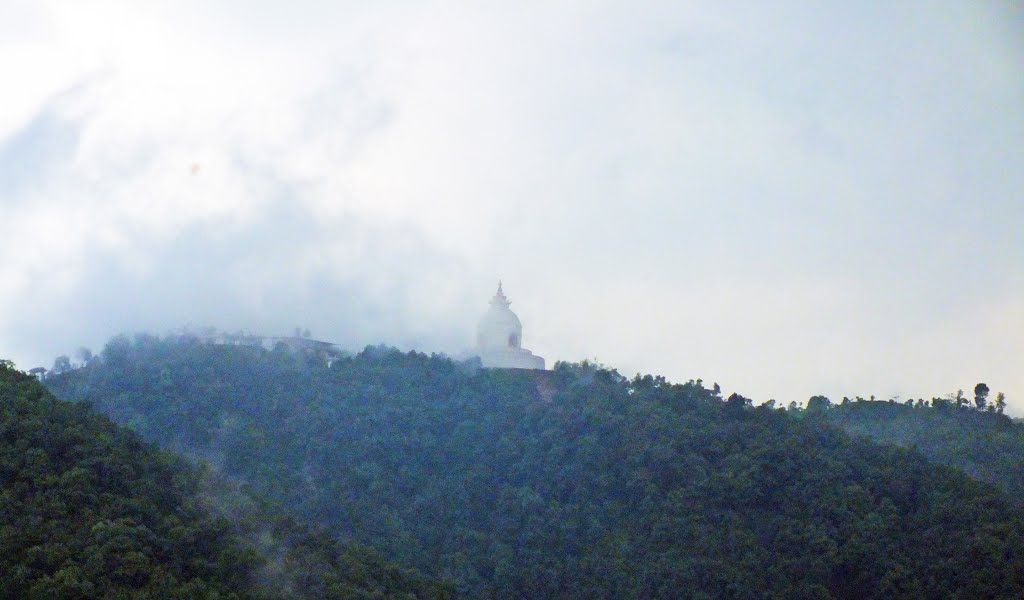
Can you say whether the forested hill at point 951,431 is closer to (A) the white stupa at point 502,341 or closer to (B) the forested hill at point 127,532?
(A) the white stupa at point 502,341

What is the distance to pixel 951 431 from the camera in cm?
6700

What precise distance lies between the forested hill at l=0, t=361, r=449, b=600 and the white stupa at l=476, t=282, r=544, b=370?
20359 mm

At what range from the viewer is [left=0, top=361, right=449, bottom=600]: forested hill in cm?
4259

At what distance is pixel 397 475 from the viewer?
197 feet

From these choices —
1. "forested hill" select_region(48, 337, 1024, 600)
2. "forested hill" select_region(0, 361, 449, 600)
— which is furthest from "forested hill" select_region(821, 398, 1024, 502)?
"forested hill" select_region(0, 361, 449, 600)

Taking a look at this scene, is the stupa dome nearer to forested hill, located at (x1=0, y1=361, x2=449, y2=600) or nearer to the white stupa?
the white stupa

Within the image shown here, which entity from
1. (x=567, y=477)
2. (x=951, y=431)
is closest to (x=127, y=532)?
(x=567, y=477)

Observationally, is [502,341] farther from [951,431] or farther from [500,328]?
[951,431]

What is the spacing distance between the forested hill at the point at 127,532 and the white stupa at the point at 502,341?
66.8 feet

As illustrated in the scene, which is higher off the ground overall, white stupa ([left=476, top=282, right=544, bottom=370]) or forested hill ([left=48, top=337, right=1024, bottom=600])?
white stupa ([left=476, top=282, right=544, bottom=370])

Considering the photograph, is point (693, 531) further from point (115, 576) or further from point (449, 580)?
point (115, 576)

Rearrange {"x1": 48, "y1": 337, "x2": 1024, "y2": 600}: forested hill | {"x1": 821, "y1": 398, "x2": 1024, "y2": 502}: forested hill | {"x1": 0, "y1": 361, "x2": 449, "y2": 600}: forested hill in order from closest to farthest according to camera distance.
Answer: {"x1": 0, "y1": 361, "x2": 449, "y2": 600}: forested hill < {"x1": 48, "y1": 337, "x2": 1024, "y2": 600}: forested hill < {"x1": 821, "y1": 398, "x2": 1024, "y2": 502}: forested hill

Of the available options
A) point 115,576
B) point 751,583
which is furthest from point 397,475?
point 115,576

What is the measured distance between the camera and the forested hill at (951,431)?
208 feet
